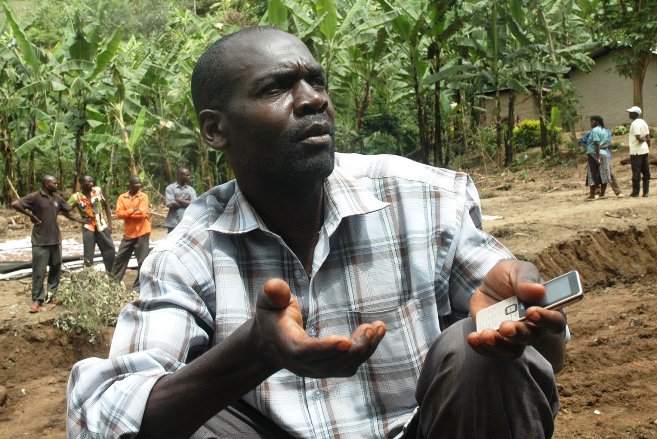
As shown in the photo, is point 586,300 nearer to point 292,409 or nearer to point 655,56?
point 292,409

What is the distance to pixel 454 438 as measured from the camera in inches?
57.8

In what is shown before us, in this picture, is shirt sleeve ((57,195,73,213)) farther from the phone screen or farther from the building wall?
the building wall

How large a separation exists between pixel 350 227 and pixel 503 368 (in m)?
0.50

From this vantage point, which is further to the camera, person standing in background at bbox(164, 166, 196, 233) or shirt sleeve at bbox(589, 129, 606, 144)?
shirt sleeve at bbox(589, 129, 606, 144)

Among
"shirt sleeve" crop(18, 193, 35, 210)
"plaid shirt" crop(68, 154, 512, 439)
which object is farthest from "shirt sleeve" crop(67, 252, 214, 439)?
"shirt sleeve" crop(18, 193, 35, 210)

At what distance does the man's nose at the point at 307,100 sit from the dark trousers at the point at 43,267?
6.78 m

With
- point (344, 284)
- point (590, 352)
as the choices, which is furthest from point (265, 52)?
point (590, 352)

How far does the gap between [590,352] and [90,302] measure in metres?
4.46

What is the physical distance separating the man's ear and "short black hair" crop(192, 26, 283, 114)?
2cm

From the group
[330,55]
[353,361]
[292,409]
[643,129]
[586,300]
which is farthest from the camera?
[330,55]

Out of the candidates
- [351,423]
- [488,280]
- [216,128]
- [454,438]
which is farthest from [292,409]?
[216,128]

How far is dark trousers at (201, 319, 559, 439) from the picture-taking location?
1.39 metres

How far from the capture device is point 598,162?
33.9 ft

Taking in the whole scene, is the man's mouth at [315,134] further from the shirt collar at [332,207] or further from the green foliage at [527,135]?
the green foliage at [527,135]
